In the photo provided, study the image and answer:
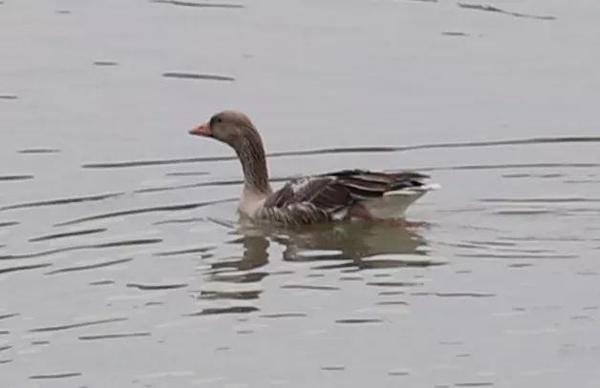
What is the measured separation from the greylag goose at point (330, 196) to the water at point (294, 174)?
0.16 m

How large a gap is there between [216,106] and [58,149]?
2.49 metres

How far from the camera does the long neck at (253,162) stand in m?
17.8

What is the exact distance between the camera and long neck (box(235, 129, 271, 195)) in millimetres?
17812

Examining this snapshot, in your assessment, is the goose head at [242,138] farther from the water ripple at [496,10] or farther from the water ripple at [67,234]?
the water ripple at [496,10]

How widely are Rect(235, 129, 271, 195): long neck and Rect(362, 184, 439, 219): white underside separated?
1.06 m

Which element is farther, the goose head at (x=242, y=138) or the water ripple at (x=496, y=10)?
the water ripple at (x=496, y=10)

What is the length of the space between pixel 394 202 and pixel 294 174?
227 centimetres

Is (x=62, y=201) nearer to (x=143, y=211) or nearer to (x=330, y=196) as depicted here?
(x=143, y=211)

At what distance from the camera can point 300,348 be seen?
12938 millimetres

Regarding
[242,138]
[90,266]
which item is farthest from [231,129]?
[90,266]

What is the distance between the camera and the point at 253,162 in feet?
59.0

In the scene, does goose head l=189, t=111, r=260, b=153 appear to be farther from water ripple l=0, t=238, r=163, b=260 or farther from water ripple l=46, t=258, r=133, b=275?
water ripple l=46, t=258, r=133, b=275

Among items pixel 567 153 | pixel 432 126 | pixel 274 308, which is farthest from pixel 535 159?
pixel 274 308

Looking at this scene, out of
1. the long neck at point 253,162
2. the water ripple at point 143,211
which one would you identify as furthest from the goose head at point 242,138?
the water ripple at point 143,211
